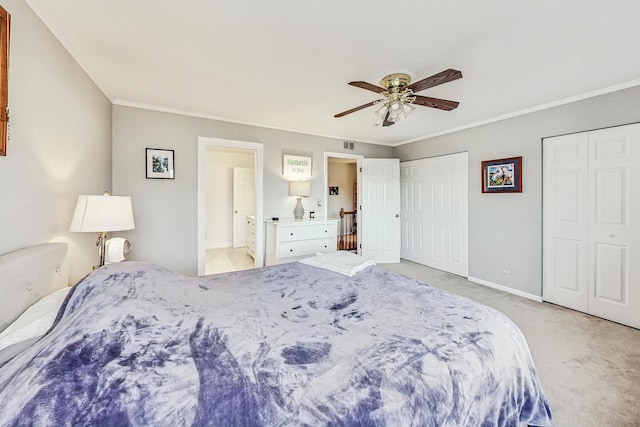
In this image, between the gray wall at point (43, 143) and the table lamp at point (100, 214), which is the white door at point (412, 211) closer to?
the table lamp at point (100, 214)

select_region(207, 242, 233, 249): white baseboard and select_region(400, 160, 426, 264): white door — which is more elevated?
select_region(400, 160, 426, 264): white door

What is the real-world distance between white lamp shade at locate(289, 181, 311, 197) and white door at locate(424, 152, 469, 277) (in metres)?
2.23

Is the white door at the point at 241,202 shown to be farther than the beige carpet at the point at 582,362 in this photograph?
Yes

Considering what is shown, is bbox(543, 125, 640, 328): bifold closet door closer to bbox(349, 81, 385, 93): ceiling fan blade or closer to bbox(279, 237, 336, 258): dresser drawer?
bbox(349, 81, 385, 93): ceiling fan blade

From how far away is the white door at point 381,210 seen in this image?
16.3 feet

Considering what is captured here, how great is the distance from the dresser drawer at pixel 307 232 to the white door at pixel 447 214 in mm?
1857

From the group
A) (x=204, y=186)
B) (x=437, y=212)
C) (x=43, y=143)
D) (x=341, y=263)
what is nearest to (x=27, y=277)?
(x=43, y=143)

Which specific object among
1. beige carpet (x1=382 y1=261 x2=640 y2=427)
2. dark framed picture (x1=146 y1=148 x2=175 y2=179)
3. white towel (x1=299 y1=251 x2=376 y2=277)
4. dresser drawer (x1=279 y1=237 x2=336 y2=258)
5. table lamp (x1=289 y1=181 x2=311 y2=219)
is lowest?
beige carpet (x1=382 y1=261 x2=640 y2=427)

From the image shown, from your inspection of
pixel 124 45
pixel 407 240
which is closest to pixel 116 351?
pixel 124 45

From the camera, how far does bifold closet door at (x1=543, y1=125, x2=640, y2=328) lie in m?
2.63

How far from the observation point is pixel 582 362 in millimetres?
2055

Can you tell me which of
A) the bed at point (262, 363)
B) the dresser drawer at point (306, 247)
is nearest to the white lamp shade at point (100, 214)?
the bed at point (262, 363)

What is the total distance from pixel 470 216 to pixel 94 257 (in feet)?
15.9

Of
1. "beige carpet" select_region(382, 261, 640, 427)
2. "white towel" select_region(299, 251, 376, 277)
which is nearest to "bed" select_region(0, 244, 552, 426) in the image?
"white towel" select_region(299, 251, 376, 277)
